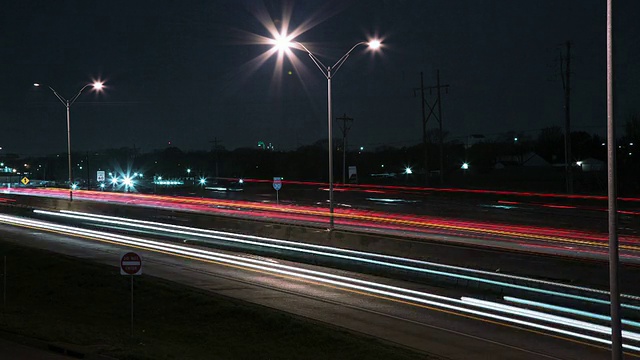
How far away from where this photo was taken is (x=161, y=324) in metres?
15.3

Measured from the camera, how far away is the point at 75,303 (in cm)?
1831

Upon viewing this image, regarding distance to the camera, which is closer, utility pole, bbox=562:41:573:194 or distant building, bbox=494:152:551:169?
utility pole, bbox=562:41:573:194

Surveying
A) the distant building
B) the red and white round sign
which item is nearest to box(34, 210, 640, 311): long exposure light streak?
the red and white round sign

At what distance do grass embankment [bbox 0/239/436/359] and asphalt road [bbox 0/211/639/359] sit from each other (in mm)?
1488

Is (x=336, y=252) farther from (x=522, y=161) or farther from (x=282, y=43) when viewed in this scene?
(x=522, y=161)

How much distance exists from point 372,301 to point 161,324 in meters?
5.95

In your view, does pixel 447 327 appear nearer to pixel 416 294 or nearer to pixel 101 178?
pixel 416 294

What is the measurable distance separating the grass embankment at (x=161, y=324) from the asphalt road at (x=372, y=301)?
1488mm

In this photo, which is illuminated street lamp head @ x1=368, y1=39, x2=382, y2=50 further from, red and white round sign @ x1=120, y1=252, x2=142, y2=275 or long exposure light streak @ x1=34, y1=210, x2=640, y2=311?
red and white round sign @ x1=120, y1=252, x2=142, y2=275

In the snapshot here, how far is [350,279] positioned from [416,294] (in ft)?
10.4

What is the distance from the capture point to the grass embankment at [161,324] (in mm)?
12305

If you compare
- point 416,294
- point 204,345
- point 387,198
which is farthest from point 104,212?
point 204,345

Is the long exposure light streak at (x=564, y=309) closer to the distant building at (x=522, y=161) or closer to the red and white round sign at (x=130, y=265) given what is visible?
the red and white round sign at (x=130, y=265)

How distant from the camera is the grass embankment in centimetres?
1230
